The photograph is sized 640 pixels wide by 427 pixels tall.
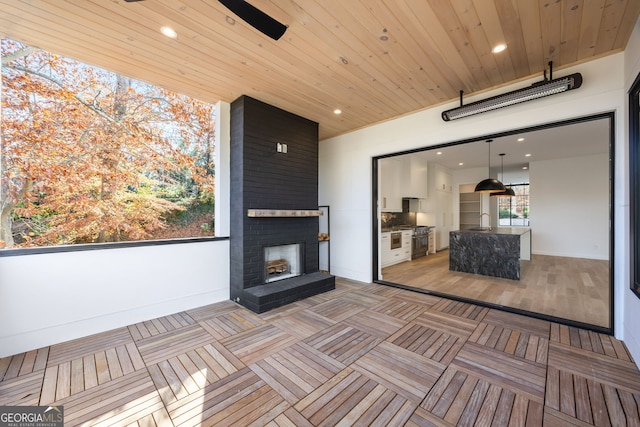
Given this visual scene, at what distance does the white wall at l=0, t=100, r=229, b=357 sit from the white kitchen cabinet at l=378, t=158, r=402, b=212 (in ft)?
11.3

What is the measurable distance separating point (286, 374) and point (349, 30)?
115 inches

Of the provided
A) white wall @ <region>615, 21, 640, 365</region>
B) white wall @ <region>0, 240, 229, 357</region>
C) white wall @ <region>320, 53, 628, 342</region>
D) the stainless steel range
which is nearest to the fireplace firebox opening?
white wall @ <region>0, 240, 229, 357</region>

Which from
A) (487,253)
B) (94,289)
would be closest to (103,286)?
(94,289)

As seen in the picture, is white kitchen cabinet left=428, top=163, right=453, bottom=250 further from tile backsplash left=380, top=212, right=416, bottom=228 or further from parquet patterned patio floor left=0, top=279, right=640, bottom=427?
parquet patterned patio floor left=0, top=279, right=640, bottom=427

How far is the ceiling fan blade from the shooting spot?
1546 millimetres

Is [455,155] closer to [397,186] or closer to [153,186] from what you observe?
[397,186]

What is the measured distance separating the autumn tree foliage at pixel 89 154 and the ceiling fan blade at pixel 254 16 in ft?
11.0

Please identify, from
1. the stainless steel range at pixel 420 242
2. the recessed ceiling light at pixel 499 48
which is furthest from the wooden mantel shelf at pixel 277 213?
the stainless steel range at pixel 420 242

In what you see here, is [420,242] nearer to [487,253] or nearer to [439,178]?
[487,253]

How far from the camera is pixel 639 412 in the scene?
1537 mm

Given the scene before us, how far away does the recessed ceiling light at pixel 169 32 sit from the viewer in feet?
7.04

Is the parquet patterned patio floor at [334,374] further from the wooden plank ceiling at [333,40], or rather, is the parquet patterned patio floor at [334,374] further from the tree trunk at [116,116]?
the wooden plank ceiling at [333,40]

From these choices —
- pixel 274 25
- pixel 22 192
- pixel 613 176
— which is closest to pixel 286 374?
pixel 274 25

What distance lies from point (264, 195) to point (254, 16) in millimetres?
2262
